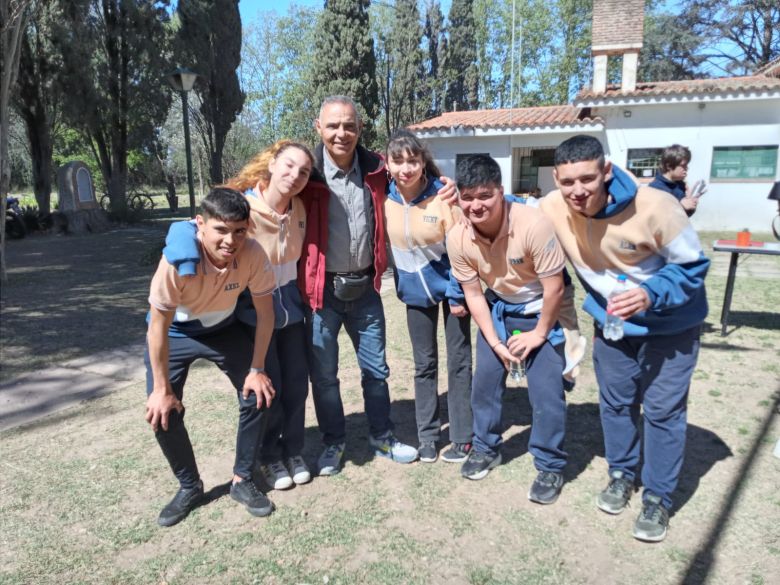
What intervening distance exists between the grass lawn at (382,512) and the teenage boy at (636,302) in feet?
0.80

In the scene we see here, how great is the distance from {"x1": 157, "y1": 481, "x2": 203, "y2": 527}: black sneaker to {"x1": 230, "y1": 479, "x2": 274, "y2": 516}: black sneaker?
17cm

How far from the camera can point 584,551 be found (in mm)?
2426

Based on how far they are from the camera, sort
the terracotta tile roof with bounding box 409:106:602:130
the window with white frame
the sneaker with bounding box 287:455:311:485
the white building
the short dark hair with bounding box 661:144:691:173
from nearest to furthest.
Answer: the sneaker with bounding box 287:455:311:485
the short dark hair with bounding box 661:144:691:173
the white building
the window with white frame
the terracotta tile roof with bounding box 409:106:602:130

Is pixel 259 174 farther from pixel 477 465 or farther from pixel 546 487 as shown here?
pixel 546 487

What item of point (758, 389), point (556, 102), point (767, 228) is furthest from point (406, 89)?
point (758, 389)

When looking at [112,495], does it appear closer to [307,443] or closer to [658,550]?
[307,443]

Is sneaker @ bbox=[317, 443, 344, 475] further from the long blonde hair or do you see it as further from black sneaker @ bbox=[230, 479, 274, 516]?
the long blonde hair

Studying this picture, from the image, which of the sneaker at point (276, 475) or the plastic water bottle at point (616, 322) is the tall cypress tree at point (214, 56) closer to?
the sneaker at point (276, 475)

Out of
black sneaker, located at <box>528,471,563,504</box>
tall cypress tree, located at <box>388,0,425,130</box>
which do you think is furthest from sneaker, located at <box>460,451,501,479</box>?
tall cypress tree, located at <box>388,0,425,130</box>

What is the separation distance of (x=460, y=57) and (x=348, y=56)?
11.1 m

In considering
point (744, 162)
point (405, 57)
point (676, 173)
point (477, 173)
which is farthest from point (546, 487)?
point (405, 57)

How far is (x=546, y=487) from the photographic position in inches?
110

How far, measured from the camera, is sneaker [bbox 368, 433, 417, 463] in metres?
3.19

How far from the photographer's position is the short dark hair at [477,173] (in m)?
2.47
